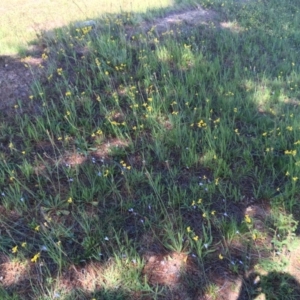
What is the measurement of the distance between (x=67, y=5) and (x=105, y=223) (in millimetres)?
6259

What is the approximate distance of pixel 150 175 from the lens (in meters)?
3.68

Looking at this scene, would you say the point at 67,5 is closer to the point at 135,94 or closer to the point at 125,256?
the point at 135,94

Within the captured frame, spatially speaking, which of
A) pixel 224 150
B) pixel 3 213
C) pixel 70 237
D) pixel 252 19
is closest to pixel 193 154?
pixel 224 150

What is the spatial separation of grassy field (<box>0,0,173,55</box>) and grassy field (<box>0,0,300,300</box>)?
0.58m

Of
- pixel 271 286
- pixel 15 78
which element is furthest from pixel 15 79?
pixel 271 286

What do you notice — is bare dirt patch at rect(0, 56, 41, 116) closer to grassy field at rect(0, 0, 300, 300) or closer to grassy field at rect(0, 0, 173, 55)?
grassy field at rect(0, 0, 300, 300)

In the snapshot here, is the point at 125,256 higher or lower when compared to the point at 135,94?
lower

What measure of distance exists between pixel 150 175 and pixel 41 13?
5.34 metres

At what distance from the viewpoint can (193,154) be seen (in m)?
3.97

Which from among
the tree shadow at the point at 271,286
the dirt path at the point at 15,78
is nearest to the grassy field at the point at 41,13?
the dirt path at the point at 15,78

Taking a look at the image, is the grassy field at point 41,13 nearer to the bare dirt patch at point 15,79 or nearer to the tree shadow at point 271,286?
the bare dirt patch at point 15,79

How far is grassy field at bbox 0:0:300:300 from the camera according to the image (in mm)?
2938

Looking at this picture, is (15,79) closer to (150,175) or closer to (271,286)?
(150,175)

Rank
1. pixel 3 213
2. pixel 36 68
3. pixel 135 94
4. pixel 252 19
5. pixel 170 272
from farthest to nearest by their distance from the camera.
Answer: pixel 252 19 → pixel 36 68 → pixel 135 94 → pixel 3 213 → pixel 170 272
